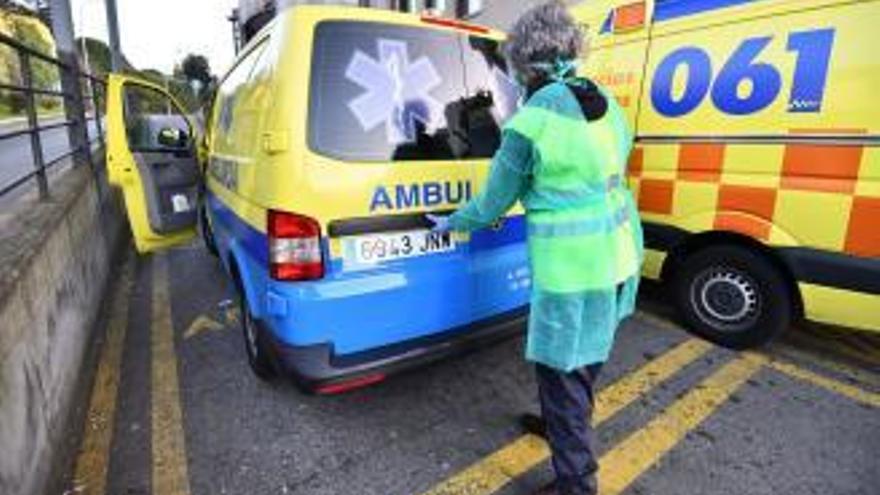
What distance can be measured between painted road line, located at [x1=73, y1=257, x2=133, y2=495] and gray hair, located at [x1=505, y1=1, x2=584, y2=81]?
2397 millimetres

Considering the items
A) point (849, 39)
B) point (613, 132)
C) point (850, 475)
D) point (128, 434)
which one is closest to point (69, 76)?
point (128, 434)

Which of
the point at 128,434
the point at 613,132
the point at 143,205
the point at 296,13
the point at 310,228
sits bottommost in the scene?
the point at 128,434

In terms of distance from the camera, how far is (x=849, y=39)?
2.91m

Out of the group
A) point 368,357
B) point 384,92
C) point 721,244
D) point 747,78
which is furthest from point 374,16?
point 721,244

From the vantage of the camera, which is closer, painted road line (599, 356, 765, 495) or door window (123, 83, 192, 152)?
painted road line (599, 356, 765, 495)

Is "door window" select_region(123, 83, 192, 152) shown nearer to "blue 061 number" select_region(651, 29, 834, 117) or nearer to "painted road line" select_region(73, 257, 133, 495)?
"painted road line" select_region(73, 257, 133, 495)

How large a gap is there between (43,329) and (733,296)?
3686mm

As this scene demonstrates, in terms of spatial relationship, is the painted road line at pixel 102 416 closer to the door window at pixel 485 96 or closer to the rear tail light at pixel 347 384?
the rear tail light at pixel 347 384

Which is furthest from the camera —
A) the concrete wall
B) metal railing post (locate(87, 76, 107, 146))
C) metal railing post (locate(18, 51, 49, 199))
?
metal railing post (locate(87, 76, 107, 146))

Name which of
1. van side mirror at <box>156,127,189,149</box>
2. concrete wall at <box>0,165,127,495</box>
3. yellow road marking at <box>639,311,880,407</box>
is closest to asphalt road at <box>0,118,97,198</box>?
van side mirror at <box>156,127,189,149</box>

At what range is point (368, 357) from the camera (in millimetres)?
2551

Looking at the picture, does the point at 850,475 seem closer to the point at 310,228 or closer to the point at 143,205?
the point at 310,228

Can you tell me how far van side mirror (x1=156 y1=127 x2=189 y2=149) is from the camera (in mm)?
4918

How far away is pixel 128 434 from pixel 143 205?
2372 mm
